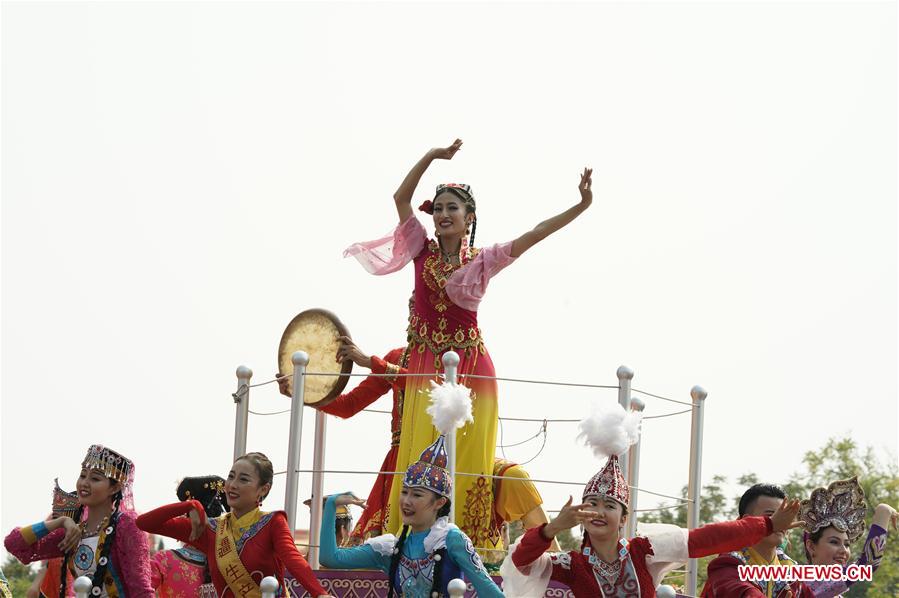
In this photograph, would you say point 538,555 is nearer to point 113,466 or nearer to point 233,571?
point 233,571

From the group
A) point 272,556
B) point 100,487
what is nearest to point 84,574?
point 100,487

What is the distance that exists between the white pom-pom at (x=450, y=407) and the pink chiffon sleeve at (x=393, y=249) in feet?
7.23

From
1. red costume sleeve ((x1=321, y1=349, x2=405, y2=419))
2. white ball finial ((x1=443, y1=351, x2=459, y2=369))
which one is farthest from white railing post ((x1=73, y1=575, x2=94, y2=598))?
red costume sleeve ((x1=321, y1=349, x2=405, y2=419))

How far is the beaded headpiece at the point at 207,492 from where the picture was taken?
11453 mm

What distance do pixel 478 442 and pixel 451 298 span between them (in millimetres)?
994

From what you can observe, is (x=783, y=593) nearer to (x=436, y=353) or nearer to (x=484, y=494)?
(x=484, y=494)

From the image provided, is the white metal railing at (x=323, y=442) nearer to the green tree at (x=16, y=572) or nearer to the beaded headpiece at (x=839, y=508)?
the beaded headpiece at (x=839, y=508)

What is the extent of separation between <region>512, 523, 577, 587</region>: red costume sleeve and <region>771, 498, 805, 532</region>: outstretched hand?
1.10 meters

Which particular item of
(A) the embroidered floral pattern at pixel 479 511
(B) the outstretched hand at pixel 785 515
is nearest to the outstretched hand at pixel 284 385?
(A) the embroidered floral pattern at pixel 479 511

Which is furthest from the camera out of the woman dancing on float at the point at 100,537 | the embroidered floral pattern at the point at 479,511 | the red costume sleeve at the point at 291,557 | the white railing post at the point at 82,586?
the embroidered floral pattern at the point at 479,511

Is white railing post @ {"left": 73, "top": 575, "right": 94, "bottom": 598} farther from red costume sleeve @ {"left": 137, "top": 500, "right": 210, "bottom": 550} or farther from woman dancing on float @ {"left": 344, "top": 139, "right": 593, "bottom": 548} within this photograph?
woman dancing on float @ {"left": 344, "top": 139, "right": 593, "bottom": 548}

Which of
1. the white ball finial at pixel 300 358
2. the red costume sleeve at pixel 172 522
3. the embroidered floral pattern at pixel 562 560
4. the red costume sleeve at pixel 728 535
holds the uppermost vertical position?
the white ball finial at pixel 300 358

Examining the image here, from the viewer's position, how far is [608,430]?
29.3 ft

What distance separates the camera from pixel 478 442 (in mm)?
11039
